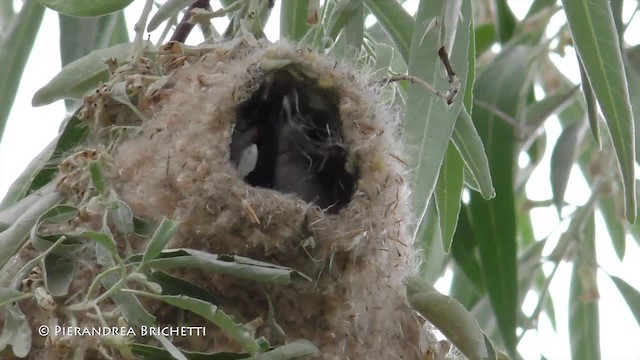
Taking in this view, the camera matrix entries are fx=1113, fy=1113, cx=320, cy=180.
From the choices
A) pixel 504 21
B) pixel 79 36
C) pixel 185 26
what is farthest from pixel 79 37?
pixel 504 21

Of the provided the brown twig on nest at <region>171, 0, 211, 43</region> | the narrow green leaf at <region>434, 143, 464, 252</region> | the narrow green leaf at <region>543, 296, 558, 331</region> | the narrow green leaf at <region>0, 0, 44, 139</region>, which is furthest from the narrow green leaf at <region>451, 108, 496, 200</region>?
the narrow green leaf at <region>543, 296, 558, 331</region>

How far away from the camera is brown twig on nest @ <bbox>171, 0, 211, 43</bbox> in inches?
60.7

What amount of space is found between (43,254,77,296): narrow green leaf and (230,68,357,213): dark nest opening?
0.78 ft

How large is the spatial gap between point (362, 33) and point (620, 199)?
99 cm

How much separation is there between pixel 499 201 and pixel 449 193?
1.18 ft

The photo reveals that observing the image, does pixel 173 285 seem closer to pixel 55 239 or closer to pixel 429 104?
pixel 55 239

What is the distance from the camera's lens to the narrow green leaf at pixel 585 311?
2.22 meters

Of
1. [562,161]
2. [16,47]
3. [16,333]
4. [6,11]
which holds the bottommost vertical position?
[16,333]

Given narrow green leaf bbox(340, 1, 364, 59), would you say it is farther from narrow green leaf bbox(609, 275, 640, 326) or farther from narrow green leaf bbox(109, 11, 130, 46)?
narrow green leaf bbox(609, 275, 640, 326)

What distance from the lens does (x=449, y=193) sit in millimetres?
1572

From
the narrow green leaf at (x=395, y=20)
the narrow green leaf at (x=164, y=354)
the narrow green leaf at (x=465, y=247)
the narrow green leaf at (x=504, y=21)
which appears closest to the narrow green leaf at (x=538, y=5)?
the narrow green leaf at (x=504, y=21)

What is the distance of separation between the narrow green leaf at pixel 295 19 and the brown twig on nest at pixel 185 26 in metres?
0.12

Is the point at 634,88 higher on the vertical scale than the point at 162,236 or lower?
higher

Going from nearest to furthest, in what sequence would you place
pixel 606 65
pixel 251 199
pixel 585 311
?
pixel 251 199 → pixel 606 65 → pixel 585 311
